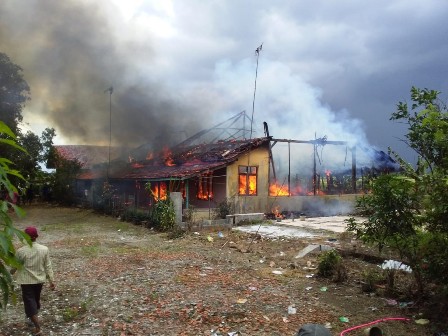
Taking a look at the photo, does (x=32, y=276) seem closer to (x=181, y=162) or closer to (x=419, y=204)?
(x=419, y=204)

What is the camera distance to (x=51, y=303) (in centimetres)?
636

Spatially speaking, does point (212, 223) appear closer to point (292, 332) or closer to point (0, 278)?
point (292, 332)

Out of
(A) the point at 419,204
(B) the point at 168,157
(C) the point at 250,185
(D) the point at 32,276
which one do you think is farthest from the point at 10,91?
(A) the point at 419,204

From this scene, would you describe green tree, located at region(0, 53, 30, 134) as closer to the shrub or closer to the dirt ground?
the dirt ground

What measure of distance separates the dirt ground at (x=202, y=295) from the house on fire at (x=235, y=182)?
243 inches

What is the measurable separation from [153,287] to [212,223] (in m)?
7.86

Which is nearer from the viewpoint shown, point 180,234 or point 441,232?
point 441,232

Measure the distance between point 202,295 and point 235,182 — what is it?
11605mm

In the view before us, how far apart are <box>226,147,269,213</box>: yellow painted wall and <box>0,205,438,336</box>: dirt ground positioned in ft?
20.4

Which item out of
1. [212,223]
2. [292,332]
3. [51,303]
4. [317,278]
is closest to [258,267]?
[317,278]

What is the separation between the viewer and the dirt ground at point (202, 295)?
17.9 ft

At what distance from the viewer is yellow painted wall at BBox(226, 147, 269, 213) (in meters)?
17.6

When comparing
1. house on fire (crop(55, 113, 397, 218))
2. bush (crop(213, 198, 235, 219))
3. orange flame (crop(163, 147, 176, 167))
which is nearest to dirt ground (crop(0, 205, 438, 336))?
bush (crop(213, 198, 235, 219))

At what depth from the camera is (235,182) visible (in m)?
18.1
